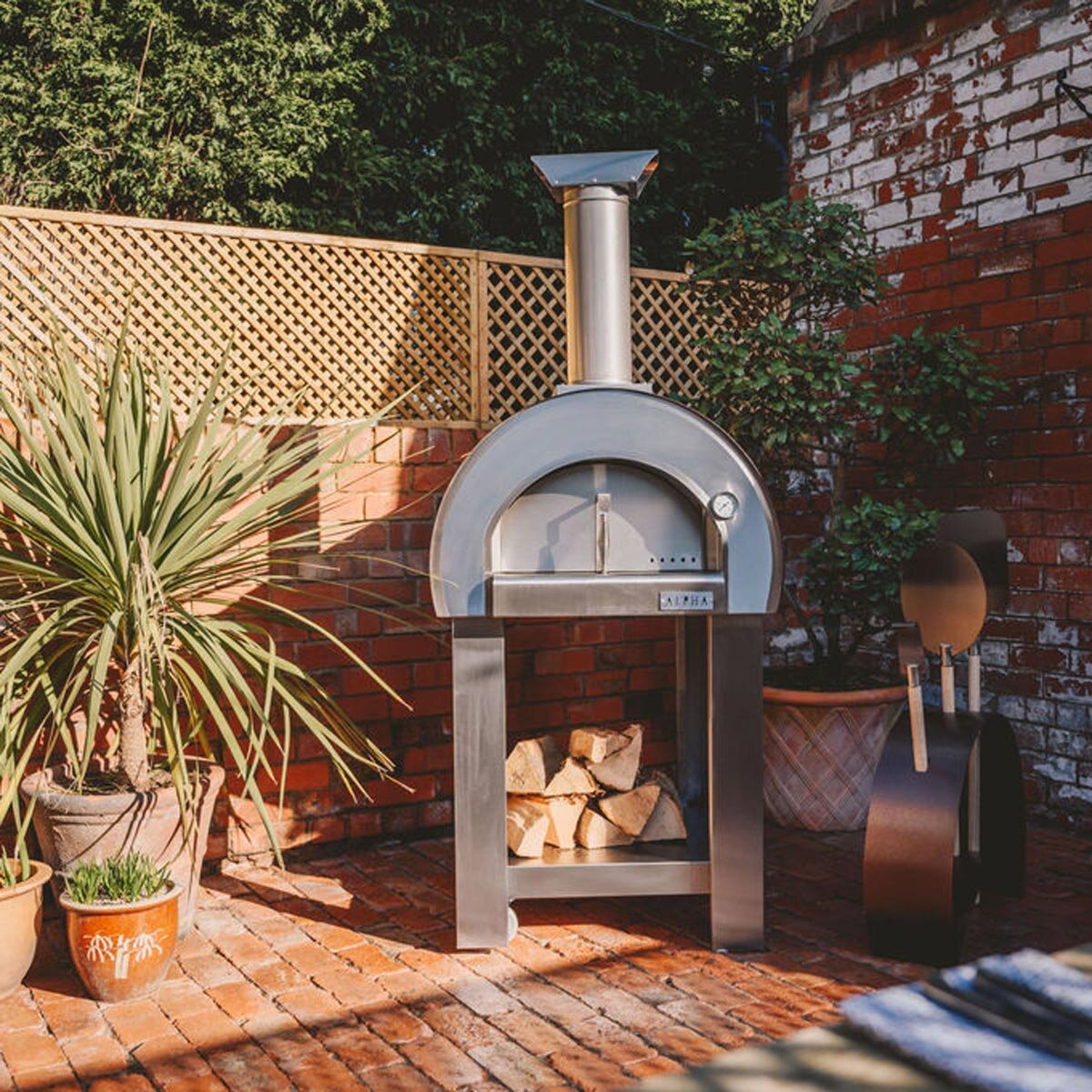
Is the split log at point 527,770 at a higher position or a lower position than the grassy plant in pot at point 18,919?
higher

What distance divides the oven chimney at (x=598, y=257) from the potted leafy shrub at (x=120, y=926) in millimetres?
1729

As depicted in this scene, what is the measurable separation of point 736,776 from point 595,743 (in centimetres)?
53

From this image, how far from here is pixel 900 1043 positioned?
3.30ft

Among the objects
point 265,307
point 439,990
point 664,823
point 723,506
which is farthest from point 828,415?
point 439,990

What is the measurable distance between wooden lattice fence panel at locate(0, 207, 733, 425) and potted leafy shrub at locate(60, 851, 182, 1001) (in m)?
1.48

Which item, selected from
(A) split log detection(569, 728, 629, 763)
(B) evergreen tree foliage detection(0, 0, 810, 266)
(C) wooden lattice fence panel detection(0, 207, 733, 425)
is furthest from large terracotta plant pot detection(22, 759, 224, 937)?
(B) evergreen tree foliage detection(0, 0, 810, 266)

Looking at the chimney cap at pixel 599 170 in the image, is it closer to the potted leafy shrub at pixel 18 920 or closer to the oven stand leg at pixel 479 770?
the oven stand leg at pixel 479 770

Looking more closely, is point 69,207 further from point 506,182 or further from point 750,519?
point 750,519

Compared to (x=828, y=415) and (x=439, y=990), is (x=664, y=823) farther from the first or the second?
(x=828, y=415)

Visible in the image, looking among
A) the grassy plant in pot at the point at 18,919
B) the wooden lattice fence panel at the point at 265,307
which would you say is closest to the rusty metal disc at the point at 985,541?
the wooden lattice fence panel at the point at 265,307

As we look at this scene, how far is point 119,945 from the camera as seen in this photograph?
2.67 meters

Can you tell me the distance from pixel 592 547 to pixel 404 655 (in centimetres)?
124

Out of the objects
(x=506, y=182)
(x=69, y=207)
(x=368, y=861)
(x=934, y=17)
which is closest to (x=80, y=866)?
(x=368, y=861)

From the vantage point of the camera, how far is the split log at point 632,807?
3236mm
